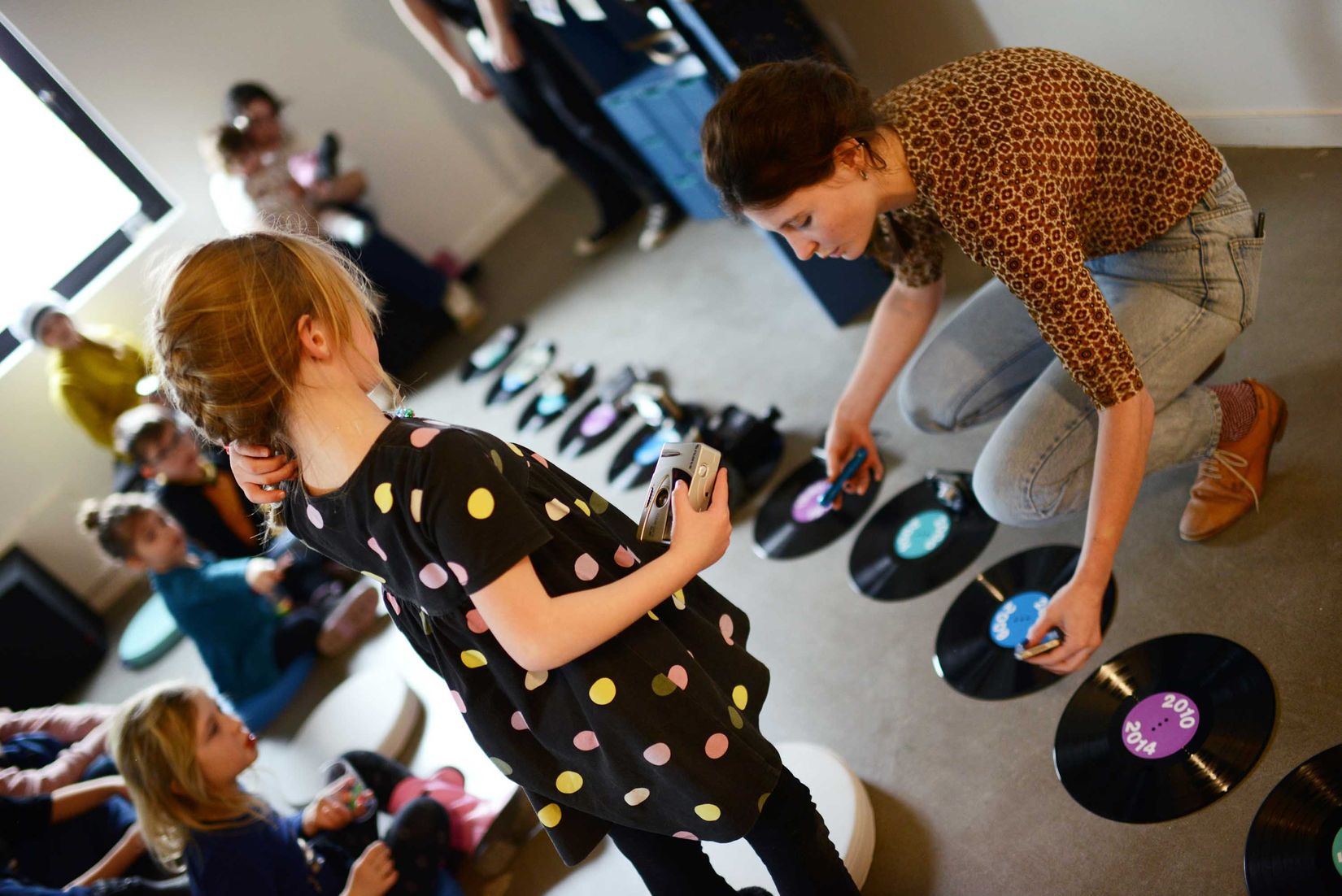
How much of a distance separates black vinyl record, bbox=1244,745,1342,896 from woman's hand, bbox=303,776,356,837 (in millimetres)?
1453

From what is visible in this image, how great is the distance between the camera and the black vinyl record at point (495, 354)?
11.9 feet

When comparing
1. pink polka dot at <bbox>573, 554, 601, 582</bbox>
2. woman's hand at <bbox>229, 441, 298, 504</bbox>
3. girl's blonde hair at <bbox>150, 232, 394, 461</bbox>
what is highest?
girl's blonde hair at <bbox>150, 232, 394, 461</bbox>

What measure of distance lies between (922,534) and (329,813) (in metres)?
1.21

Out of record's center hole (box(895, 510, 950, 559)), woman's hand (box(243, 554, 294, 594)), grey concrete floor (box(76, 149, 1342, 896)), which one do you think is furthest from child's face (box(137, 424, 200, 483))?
record's center hole (box(895, 510, 950, 559))

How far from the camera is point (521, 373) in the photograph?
133 inches

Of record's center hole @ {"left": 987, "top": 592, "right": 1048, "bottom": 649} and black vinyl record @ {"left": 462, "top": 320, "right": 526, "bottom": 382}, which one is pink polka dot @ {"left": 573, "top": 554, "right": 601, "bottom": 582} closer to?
record's center hole @ {"left": 987, "top": 592, "right": 1048, "bottom": 649}

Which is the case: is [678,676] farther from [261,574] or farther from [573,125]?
[573,125]

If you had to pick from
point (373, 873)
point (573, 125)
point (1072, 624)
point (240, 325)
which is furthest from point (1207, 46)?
point (373, 873)

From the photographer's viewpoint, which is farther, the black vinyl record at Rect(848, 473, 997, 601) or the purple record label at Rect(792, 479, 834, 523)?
the purple record label at Rect(792, 479, 834, 523)

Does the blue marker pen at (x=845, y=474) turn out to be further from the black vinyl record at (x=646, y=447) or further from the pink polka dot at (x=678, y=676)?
the pink polka dot at (x=678, y=676)

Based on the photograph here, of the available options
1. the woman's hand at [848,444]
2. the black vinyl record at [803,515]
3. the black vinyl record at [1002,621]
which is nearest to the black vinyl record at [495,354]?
the black vinyl record at [803,515]

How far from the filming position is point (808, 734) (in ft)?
5.58

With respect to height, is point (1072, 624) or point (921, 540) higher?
point (1072, 624)

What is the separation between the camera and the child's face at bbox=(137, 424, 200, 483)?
2.94 m
